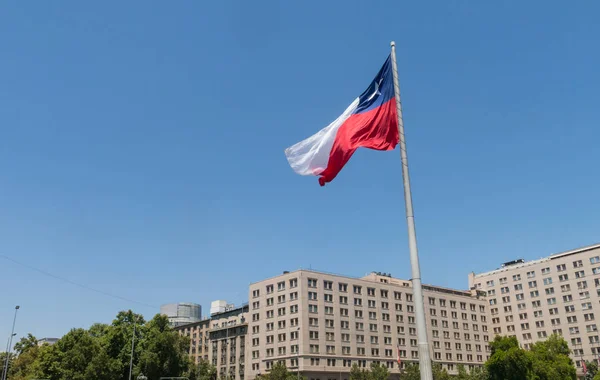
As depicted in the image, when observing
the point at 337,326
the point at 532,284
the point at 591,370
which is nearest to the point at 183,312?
the point at 337,326

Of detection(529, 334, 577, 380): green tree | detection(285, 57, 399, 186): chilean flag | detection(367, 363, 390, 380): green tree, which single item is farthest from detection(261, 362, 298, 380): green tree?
detection(285, 57, 399, 186): chilean flag

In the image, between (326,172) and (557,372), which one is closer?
(326,172)

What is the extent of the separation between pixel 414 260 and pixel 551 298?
429 feet

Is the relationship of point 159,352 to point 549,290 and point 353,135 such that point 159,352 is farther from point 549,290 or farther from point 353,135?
point 549,290

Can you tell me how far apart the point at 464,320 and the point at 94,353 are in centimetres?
9374

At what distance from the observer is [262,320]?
373 ft

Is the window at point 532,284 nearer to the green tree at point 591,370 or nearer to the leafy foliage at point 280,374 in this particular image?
the green tree at point 591,370

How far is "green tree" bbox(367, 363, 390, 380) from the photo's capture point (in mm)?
100562

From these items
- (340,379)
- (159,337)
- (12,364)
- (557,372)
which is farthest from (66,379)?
(557,372)

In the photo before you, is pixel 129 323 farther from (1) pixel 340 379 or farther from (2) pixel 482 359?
(2) pixel 482 359

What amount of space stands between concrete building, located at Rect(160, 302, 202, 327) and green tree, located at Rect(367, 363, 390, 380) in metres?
76.7

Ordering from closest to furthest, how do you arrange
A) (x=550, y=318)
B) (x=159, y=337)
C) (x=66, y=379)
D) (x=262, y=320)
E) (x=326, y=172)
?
(x=326, y=172) < (x=66, y=379) < (x=159, y=337) < (x=262, y=320) < (x=550, y=318)

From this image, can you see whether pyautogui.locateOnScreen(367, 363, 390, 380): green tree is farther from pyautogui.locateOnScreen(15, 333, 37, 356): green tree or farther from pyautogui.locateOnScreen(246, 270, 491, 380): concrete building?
pyautogui.locateOnScreen(15, 333, 37, 356): green tree

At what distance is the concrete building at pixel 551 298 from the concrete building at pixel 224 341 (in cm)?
6697
